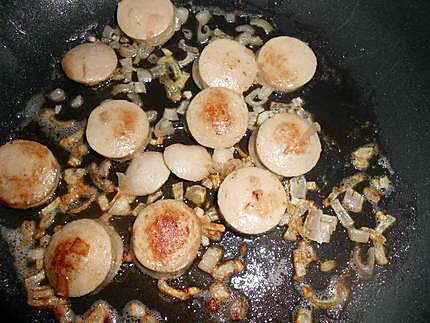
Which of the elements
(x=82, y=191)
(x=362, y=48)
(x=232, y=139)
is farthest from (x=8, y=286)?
(x=362, y=48)

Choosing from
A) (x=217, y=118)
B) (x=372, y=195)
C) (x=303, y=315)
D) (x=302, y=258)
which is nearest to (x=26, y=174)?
(x=217, y=118)

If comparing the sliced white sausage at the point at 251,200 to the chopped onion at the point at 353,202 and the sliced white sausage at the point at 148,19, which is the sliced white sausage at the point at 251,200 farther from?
the sliced white sausage at the point at 148,19

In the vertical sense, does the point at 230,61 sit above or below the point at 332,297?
above

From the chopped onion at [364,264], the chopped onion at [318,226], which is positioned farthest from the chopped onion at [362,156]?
the chopped onion at [364,264]

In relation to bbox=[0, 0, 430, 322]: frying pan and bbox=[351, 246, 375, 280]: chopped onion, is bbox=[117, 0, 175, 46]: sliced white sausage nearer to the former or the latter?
bbox=[0, 0, 430, 322]: frying pan

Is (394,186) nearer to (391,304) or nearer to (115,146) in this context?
(391,304)

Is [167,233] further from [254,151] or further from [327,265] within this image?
[327,265]

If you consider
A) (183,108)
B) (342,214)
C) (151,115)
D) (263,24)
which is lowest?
(151,115)
